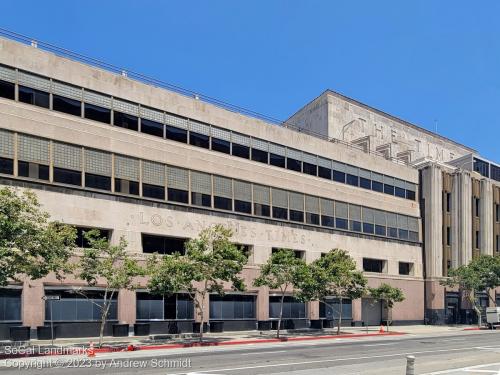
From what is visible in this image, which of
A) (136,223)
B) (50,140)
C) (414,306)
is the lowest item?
(414,306)

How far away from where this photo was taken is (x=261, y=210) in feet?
157

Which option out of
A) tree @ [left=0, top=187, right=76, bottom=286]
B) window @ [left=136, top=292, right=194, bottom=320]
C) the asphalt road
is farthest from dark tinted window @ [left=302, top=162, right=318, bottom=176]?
tree @ [left=0, top=187, right=76, bottom=286]

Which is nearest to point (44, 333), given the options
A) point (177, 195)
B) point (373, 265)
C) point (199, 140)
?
point (177, 195)

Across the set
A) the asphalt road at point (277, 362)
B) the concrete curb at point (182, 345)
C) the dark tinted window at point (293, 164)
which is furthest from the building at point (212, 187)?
the asphalt road at point (277, 362)

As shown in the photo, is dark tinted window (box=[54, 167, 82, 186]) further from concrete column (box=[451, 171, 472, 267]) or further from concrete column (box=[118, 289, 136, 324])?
concrete column (box=[451, 171, 472, 267])

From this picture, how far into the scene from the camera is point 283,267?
41219 millimetres

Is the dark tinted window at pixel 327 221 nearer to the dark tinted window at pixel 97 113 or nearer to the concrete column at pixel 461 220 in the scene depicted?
the concrete column at pixel 461 220

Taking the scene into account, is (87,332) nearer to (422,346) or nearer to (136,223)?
(136,223)

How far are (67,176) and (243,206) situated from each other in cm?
1470

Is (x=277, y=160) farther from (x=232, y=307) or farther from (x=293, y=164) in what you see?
(x=232, y=307)

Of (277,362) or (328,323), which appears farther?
(328,323)

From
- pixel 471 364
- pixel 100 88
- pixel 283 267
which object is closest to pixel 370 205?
pixel 283 267

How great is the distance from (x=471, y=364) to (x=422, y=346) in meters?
9.70

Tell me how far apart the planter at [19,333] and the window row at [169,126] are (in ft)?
41.5
